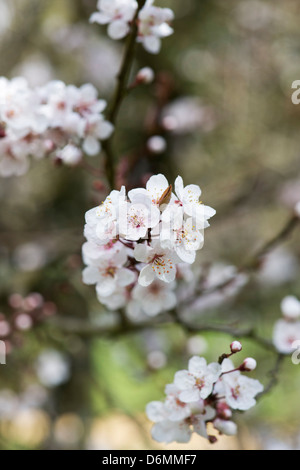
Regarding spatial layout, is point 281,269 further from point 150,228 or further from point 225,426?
point 150,228

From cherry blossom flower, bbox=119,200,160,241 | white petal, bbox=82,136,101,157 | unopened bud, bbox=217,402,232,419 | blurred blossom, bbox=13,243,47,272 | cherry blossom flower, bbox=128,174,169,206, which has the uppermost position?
blurred blossom, bbox=13,243,47,272

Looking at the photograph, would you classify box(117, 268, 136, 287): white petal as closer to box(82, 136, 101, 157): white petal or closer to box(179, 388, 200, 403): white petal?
box(179, 388, 200, 403): white petal

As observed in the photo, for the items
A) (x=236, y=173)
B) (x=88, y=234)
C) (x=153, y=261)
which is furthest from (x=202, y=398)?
(x=236, y=173)

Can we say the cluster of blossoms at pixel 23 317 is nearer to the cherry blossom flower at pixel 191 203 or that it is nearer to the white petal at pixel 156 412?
the white petal at pixel 156 412

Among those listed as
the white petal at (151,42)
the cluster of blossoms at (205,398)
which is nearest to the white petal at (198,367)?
the cluster of blossoms at (205,398)

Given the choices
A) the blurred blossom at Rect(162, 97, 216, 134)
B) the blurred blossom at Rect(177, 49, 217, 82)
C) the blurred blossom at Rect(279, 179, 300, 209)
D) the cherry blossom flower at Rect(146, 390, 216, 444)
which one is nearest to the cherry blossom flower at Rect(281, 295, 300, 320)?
the cherry blossom flower at Rect(146, 390, 216, 444)

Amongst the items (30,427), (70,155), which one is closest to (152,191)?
(70,155)
